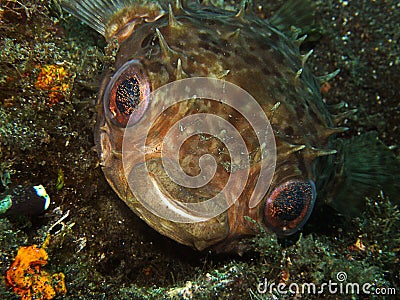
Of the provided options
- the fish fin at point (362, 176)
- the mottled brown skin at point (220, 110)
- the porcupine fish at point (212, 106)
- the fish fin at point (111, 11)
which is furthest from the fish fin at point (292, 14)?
the fish fin at point (111, 11)

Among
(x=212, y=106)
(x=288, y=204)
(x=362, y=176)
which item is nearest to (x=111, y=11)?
(x=212, y=106)

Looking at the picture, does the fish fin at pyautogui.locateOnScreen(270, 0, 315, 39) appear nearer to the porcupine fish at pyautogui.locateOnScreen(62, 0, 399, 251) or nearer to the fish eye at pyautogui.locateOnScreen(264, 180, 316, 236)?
the porcupine fish at pyautogui.locateOnScreen(62, 0, 399, 251)

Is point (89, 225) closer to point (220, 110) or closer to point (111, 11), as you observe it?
point (220, 110)

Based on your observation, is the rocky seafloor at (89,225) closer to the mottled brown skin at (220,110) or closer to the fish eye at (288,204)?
the fish eye at (288,204)

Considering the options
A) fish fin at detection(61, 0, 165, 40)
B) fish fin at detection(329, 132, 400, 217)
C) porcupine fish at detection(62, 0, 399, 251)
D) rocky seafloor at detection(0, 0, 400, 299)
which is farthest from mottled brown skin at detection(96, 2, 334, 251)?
fish fin at detection(329, 132, 400, 217)


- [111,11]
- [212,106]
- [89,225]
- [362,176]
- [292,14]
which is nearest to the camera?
[212,106]

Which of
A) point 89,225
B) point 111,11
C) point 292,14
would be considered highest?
point 292,14
